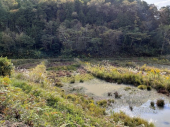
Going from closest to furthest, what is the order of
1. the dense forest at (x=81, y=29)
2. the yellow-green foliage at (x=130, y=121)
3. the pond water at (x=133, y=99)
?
the yellow-green foliage at (x=130, y=121) < the pond water at (x=133, y=99) < the dense forest at (x=81, y=29)

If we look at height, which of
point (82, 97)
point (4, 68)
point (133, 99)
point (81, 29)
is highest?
point (81, 29)

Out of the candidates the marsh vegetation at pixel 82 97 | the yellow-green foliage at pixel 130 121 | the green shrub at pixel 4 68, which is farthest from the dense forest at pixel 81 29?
the yellow-green foliage at pixel 130 121

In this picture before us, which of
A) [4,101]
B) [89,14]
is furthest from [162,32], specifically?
[4,101]

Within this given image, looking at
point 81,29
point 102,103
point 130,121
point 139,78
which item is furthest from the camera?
point 81,29

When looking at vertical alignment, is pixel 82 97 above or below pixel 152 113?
above

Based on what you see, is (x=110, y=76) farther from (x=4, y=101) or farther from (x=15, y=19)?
(x=15, y=19)

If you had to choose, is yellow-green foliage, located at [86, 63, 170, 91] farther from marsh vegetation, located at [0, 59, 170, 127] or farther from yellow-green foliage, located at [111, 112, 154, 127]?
yellow-green foliage, located at [111, 112, 154, 127]

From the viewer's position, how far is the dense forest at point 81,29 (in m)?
23.0

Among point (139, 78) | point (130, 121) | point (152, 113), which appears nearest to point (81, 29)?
point (139, 78)

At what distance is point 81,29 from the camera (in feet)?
76.5

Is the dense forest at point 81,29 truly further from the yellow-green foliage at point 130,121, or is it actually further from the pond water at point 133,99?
the yellow-green foliage at point 130,121

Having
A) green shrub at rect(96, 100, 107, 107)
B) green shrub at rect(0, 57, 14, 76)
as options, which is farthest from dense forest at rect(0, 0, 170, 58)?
green shrub at rect(96, 100, 107, 107)

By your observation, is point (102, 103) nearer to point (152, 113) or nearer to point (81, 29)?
point (152, 113)

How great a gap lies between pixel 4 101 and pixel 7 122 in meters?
0.80
